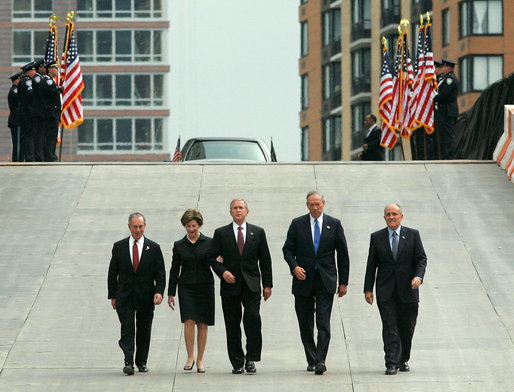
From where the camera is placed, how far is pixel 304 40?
95.5m

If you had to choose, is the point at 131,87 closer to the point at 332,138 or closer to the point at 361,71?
the point at 332,138

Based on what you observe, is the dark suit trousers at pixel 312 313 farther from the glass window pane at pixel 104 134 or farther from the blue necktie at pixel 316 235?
the glass window pane at pixel 104 134

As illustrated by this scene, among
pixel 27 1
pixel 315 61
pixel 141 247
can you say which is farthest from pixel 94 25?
pixel 141 247

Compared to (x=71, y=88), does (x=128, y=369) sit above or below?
below

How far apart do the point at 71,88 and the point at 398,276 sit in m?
19.5

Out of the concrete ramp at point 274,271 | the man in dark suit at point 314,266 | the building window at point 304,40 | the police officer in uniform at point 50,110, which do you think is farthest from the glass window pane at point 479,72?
the man in dark suit at point 314,266

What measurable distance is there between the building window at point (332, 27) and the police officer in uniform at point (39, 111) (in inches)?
2452

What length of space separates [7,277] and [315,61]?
75004 millimetres

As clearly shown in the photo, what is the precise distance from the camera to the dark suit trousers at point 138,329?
15.4 meters

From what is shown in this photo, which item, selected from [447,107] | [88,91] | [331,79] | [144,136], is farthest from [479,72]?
[447,107]

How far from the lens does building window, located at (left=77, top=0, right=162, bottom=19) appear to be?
10494 cm

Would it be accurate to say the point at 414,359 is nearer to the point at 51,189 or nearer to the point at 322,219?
the point at 322,219

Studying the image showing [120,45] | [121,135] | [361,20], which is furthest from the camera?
[120,45]

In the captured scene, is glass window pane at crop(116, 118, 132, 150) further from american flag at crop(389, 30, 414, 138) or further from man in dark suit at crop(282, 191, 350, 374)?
man in dark suit at crop(282, 191, 350, 374)
